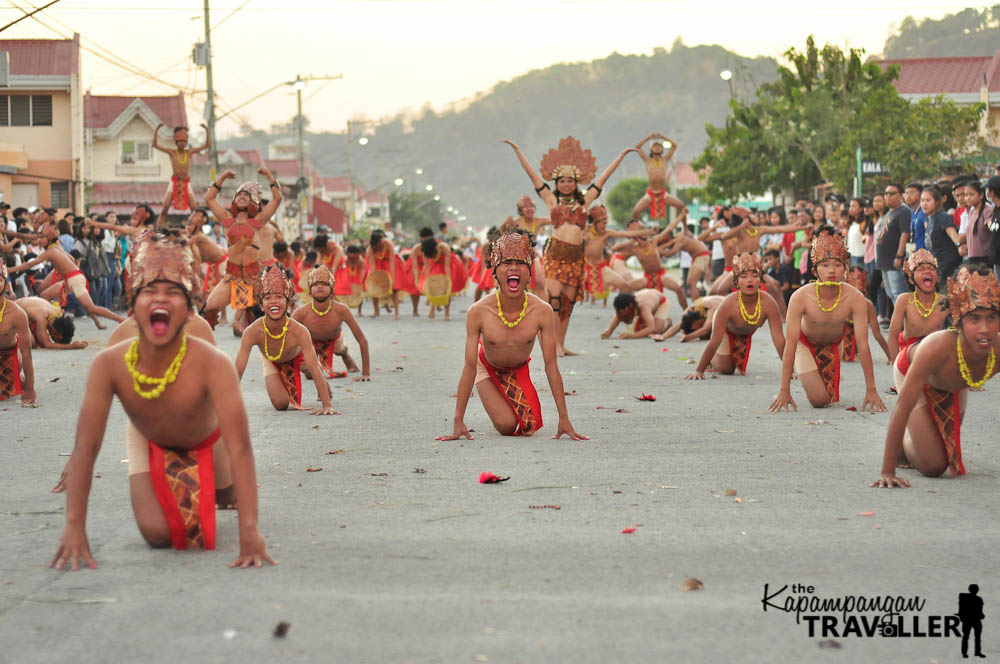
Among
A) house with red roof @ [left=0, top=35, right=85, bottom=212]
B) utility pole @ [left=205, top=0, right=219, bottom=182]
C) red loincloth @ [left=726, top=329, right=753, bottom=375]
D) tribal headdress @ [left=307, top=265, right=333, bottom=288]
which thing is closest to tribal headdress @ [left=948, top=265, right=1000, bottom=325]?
red loincloth @ [left=726, top=329, right=753, bottom=375]

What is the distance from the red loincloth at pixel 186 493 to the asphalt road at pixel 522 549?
4.8 inches

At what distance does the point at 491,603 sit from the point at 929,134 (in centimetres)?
2927

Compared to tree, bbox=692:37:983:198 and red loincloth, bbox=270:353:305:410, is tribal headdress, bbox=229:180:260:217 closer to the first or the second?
red loincloth, bbox=270:353:305:410

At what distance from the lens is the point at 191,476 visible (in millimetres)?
5703

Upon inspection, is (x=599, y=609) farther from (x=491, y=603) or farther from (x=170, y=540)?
(x=170, y=540)

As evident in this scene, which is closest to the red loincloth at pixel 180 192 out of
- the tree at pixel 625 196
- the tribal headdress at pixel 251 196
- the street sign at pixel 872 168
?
the tribal headdress at pixel 251 196

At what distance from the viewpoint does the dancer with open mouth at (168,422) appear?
5.37 m

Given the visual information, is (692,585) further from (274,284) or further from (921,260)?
(921,260)

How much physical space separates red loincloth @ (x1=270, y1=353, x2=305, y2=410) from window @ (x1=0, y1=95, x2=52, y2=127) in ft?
130

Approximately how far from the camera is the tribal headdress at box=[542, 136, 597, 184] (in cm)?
1513

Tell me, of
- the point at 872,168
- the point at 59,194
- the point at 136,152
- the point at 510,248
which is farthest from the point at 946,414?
the point at 136,152

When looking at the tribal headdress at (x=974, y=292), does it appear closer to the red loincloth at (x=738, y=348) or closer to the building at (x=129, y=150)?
the red loincloth at (x=738, y=348)

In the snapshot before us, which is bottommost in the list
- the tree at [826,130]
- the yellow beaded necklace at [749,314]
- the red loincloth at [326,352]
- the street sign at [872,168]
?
the red loincloth at [326,352]

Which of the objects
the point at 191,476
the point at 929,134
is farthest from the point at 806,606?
the point at 929,134
